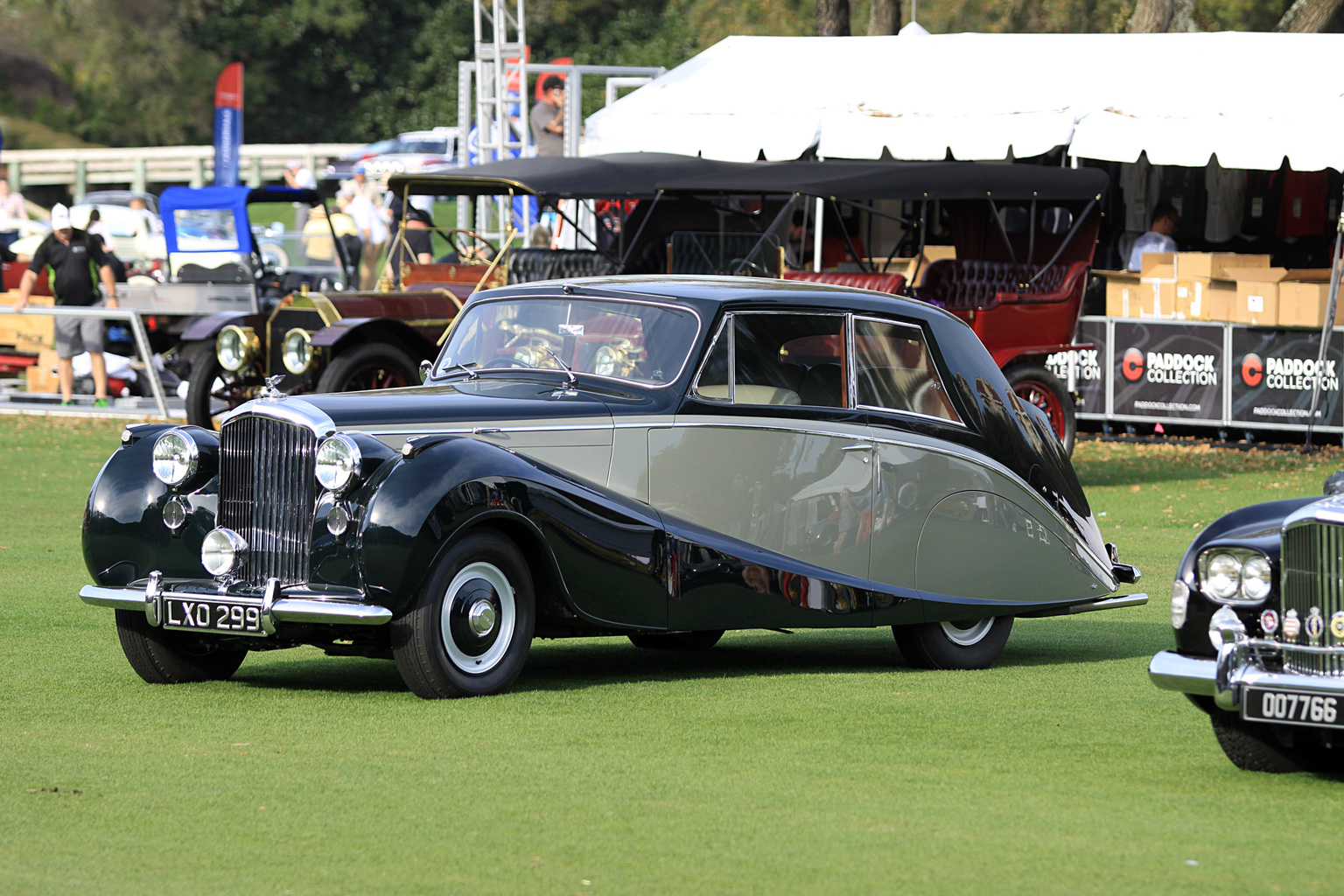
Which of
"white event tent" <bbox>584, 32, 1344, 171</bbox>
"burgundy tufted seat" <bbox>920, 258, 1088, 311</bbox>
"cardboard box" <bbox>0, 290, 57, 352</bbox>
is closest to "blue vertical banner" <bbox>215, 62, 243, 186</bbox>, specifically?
"cardboard box" <bbox>0, 290, 57, 352</bbox>

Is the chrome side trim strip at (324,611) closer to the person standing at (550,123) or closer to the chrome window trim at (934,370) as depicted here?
the chrome window trim at (934,370)

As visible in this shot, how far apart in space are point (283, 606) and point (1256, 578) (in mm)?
3297

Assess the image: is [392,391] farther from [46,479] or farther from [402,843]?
[46,479]

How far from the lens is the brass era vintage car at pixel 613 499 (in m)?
6.64

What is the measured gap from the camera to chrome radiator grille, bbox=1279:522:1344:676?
5242 mm

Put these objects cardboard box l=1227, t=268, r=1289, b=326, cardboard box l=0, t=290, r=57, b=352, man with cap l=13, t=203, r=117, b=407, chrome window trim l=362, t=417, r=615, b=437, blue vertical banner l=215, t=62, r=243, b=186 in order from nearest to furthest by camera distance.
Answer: chrome window trim l=362, t=417, r=615, b=437, cardboard box l=1227, t=268, r=1289, b=326, man with cap l=13, t=203, r=117, b=407, cardboard box l=0, t=290, r=57, b=352, blue vertical banner l=215, t=62, r=243, b=186

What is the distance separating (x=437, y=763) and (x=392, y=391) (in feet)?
7.13

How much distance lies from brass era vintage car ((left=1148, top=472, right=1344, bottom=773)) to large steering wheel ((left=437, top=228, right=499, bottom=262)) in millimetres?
11438

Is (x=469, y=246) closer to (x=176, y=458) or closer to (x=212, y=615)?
(x=176, y=458)

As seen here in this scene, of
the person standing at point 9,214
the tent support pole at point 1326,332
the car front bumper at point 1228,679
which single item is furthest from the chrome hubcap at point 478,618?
the person standing at point 9,214

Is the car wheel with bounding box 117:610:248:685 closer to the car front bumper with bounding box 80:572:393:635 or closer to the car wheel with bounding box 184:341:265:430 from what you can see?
the car front bumper with bounding box 80:572:393:635

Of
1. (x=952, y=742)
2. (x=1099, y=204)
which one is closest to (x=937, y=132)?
(x=1099, y=204)

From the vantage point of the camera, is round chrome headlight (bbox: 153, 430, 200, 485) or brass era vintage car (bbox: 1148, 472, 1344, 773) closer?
brass era vintage car (bbox: 1148, 472, 1344, 773)

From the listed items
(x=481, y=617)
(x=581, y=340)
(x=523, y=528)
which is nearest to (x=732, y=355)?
(x=581, y=340)
